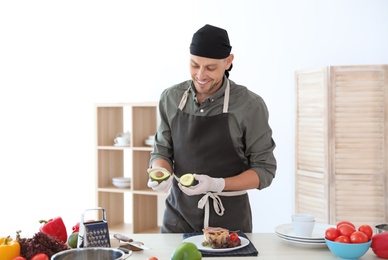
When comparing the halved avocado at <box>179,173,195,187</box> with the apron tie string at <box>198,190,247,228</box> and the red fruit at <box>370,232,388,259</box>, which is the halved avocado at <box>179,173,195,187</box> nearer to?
the apron tie string at <box>198,190,247,228</box>

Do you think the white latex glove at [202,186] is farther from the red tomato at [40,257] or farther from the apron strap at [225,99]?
the red tomato at [40,257]

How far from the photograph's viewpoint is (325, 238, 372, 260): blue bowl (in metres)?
2.16

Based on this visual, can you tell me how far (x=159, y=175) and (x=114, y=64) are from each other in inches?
140

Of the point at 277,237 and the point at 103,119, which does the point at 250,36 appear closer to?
the point at 103,119

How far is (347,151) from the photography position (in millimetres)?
4988

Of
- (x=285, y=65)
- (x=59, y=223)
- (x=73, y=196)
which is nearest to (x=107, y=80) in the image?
(x=73, y=196)

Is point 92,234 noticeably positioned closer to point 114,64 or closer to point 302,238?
point 302,238

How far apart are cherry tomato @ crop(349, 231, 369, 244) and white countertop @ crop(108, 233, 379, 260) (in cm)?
10

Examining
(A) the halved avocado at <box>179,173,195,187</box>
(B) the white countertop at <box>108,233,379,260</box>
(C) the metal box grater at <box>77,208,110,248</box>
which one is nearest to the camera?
(C) the metal box grater at <box>77,208,110,248</box>

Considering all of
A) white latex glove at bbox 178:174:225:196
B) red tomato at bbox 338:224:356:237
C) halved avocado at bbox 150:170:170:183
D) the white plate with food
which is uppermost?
halved avocado at bbox 150:170:170:183

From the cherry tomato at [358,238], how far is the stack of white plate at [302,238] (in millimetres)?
176

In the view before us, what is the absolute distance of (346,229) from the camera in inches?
88.4

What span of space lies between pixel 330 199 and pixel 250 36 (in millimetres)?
1747

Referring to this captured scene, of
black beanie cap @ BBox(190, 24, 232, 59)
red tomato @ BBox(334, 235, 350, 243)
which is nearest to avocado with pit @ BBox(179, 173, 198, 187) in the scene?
black beanie cap @ BBox(190, 24, 232, 59)
